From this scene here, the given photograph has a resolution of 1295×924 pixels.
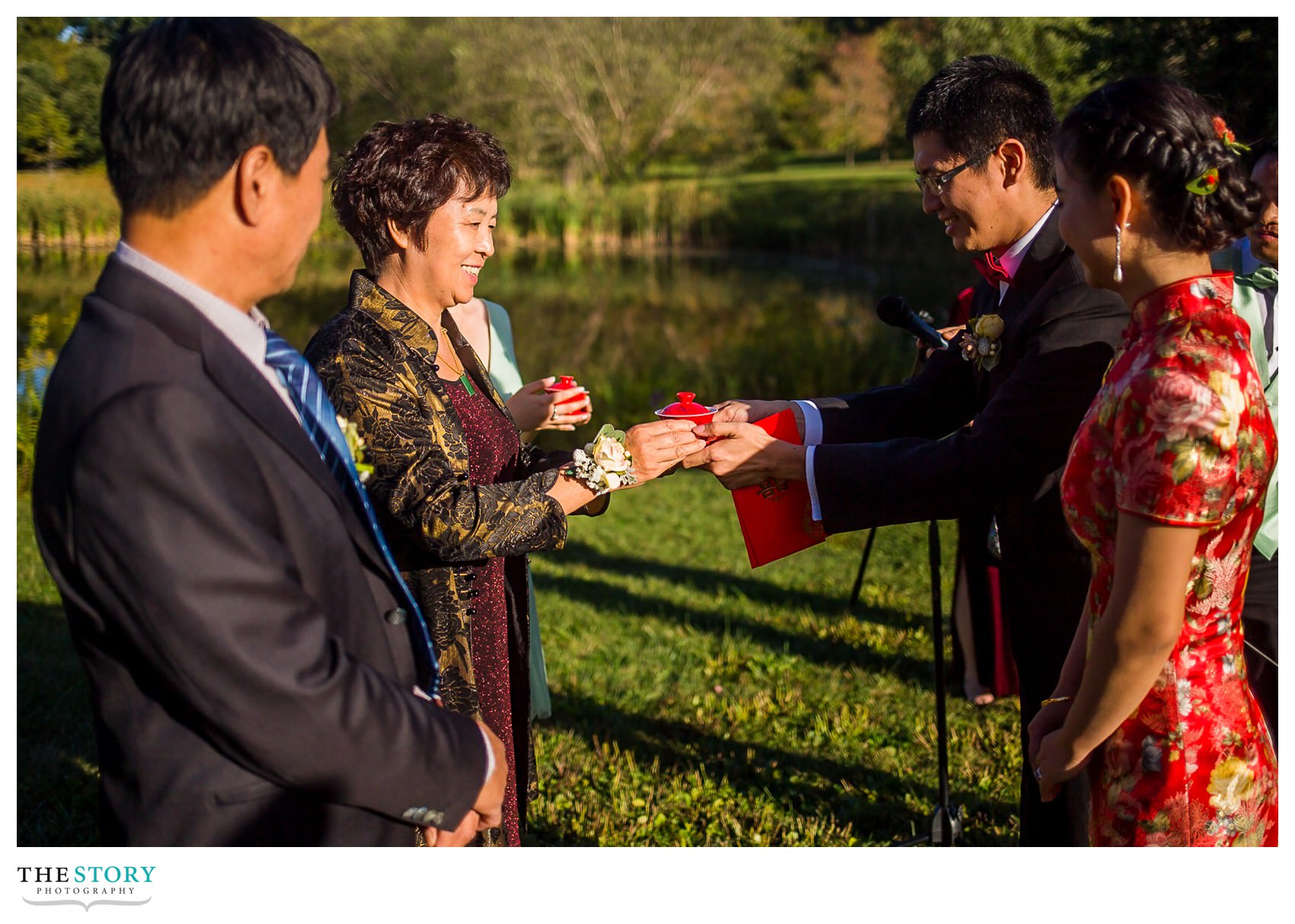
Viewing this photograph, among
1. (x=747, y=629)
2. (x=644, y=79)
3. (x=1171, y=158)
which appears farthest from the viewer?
(x=644, y=79)

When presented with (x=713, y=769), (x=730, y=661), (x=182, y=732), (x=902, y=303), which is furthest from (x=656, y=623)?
(x=182, y=732)

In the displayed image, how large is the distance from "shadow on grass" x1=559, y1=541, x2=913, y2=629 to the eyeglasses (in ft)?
12.2

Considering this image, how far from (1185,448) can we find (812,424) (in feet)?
5.61

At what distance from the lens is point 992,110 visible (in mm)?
2922

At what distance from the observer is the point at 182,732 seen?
1.71 meters

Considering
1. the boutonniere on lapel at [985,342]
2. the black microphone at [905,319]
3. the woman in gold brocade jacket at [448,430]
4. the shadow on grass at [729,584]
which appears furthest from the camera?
the shadow on grass at [729,584]

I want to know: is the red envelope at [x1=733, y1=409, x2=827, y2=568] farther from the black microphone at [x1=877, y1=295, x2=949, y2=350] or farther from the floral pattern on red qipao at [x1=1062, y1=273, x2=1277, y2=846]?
the floral pattern on red qipao at [x1=1062, y1=273, x2=1277, y2=846]

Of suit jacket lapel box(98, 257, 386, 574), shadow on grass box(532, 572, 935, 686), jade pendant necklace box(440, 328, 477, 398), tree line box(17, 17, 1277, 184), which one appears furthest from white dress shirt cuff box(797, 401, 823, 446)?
tree line box(17, 17, 1277, 184)

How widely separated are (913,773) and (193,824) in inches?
138

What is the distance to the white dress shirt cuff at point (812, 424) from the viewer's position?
354 cm

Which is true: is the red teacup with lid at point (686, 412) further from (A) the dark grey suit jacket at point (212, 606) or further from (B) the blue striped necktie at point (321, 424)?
(A) the dark grey suit jacket at point (212, 606)

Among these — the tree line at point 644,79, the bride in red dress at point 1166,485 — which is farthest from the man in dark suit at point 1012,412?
the tree line at point 644,79

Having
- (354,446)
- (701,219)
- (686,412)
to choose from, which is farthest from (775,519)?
(701,219)

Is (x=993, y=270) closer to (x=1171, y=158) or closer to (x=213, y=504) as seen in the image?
(x=1171, y=158)
